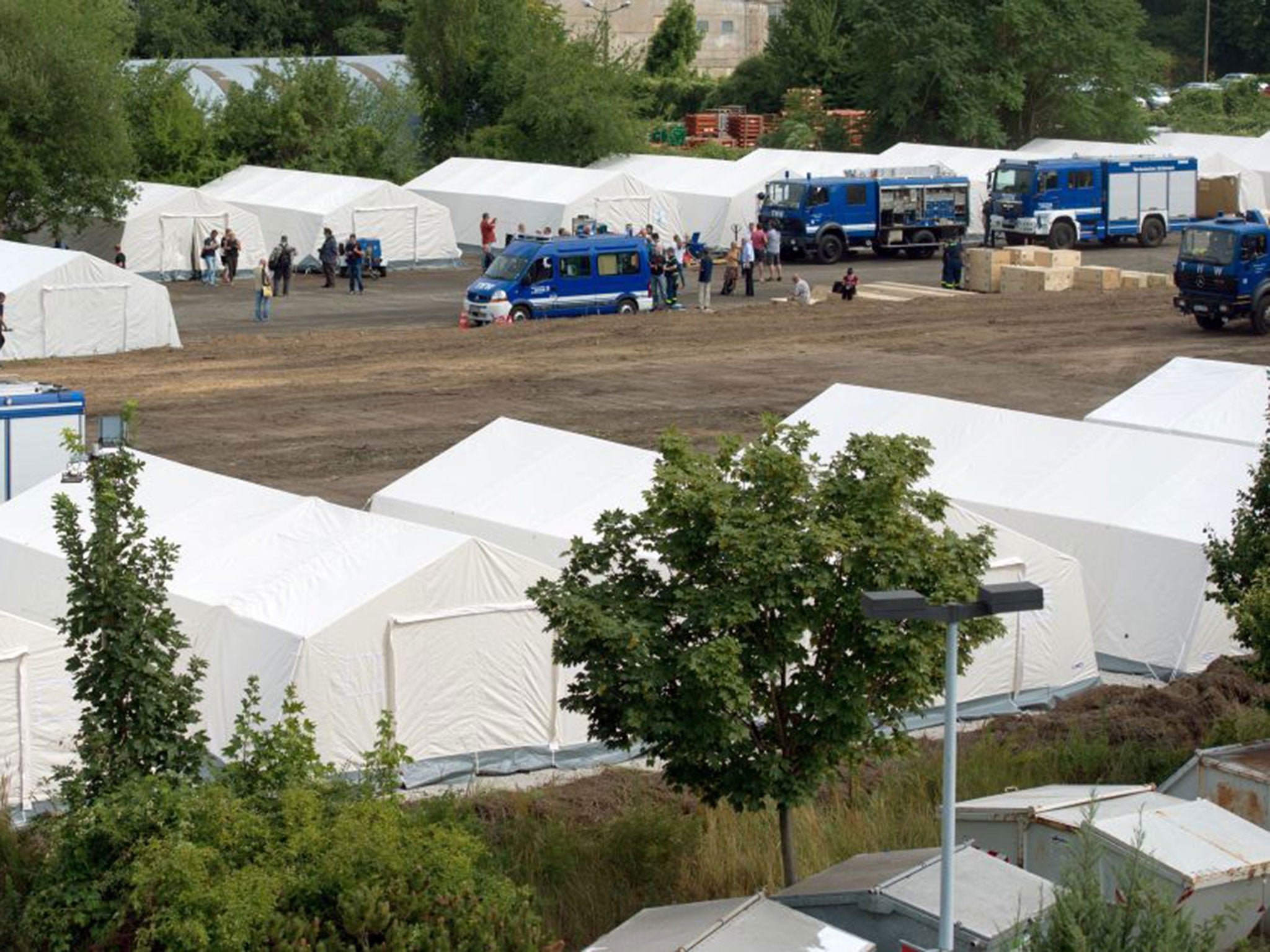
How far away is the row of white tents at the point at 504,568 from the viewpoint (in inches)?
627

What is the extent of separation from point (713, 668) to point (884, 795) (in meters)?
3.93

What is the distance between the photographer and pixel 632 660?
11.6 meters

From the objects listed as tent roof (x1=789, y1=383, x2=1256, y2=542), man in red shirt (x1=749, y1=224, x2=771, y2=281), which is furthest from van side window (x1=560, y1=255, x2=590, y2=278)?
tent roof (x1=789, y1=383, x2=1256, y2=542)

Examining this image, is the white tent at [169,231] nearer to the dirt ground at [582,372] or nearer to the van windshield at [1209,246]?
the dirt ground at [582,372]

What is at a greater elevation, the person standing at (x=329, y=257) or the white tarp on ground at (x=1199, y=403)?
the person standing at (x=329, y=257)

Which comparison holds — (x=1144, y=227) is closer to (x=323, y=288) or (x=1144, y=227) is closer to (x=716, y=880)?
(x=323, y=288)

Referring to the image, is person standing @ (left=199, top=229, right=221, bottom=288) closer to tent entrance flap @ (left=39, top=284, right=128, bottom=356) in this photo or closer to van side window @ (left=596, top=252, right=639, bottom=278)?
tent entrance flap @ (left=39, top=284, right=128, bottom=356)

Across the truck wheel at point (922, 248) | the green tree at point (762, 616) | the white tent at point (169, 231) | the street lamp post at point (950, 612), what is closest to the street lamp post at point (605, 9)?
the truck wheel at point (922, 248)

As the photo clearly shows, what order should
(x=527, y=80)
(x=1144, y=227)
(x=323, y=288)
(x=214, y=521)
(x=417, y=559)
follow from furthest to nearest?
(x=527, y=80)
(x=1144, y=227)
(x=323, y=288)
(x=214, y=521)
(x=417, y=559)

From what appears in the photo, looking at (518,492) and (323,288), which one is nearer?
(518,492)

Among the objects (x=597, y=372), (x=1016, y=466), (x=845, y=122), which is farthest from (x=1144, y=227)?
(x=1016, y=466)

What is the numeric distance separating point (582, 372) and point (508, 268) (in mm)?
5747

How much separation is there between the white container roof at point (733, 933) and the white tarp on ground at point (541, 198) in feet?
121

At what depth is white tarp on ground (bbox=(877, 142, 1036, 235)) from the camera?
172ft
